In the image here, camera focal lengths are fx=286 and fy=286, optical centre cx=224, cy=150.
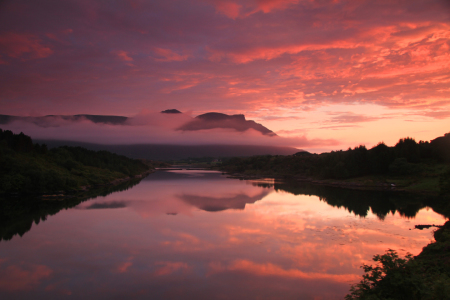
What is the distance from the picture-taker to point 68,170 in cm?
5959

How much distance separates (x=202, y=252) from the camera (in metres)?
17.8

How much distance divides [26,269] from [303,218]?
917 inches

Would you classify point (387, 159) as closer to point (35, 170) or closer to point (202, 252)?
point (202, 252)

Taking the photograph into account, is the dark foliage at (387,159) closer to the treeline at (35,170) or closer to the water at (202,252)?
the water at (202,252)

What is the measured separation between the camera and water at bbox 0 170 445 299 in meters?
12.9

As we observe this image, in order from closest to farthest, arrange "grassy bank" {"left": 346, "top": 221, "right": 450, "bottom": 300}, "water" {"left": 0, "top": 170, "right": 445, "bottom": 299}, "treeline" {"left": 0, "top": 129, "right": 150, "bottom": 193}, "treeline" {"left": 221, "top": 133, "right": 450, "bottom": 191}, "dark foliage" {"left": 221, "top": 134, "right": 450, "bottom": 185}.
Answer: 1. "grassy bank" {"left": 346, "top": 221, "right": 450, "bottom": 300}
2. "water" {"left": 0, "top": 170, "right": 445, "bottom": 299}
3. "treeline" {"left": 0, "top": 129, "right": 150, "bottom": 193}
4. "treeline" {"left": 221, "top": 133, "right": 450, "bottom": 191}
5. "dark foliage" {"left": 221, "top": 134, "right": 450, "bottom": 185}

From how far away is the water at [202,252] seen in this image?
42.4ft

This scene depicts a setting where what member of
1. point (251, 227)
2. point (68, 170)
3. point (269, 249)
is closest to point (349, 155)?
point (251, 227)

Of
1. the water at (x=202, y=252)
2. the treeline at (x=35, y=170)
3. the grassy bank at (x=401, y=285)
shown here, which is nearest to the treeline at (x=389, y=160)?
the water at (x=202, y=252)

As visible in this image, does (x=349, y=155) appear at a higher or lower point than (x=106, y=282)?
higher

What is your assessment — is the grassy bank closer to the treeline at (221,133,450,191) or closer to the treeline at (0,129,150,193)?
the treeline at (0,129,150,193)

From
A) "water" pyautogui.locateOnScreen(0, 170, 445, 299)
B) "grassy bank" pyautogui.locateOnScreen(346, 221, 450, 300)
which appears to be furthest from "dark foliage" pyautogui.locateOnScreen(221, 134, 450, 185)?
"grassy bank" pyautogui.locateOnScreen(346, 221, 450, 300)

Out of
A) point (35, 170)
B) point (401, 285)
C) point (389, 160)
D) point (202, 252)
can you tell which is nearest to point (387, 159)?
point (389, 160)

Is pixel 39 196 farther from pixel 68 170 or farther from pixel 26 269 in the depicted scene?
pixel 26 269
